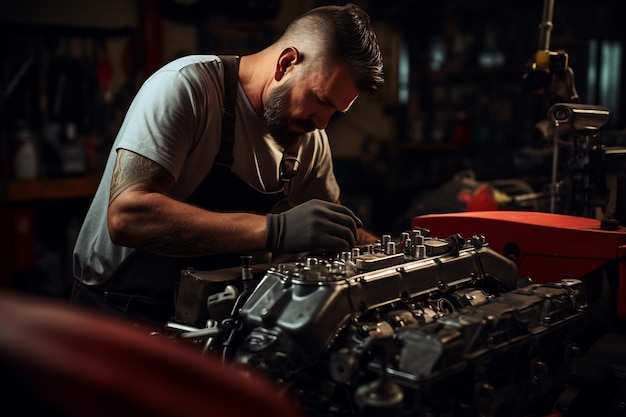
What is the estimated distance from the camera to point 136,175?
1696mm

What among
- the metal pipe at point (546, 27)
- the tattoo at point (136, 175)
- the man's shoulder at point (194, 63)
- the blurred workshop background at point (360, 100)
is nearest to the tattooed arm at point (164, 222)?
the tattoo at point (136, 175)

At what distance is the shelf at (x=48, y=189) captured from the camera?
4094 millimetres

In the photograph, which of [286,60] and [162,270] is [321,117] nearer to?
[286,60]

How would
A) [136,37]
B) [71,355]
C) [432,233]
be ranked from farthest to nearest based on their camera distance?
[136,37] → [432,233] → [71,355]

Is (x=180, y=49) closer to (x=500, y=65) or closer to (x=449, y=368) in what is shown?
(x=500, y=65)

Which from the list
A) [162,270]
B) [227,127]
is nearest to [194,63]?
[227,127]

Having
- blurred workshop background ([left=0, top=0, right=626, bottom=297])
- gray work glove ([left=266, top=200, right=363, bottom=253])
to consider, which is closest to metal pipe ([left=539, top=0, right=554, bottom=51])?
blurred workshop background ([left=0, top=0, right=626, bottom=297])

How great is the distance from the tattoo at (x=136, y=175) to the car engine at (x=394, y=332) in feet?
1.03

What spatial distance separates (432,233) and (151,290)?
2.43ft

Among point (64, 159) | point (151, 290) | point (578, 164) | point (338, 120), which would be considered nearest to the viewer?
point (151, 290)

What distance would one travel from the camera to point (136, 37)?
4953mm

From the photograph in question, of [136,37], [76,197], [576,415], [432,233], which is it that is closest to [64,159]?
[76,197]

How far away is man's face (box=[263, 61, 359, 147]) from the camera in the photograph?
6.12 ft

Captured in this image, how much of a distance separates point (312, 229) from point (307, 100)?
48 cm
